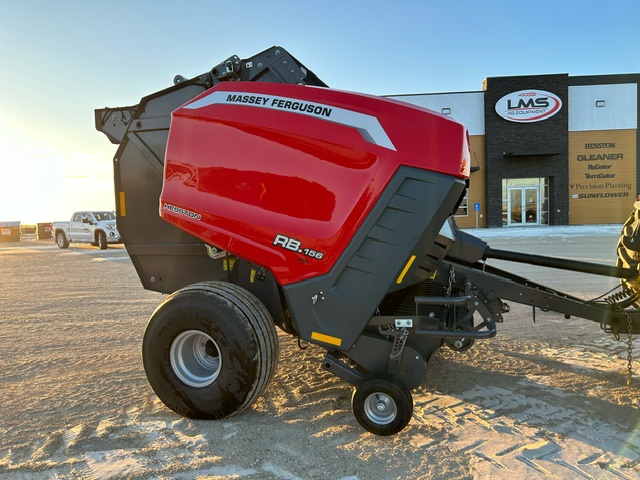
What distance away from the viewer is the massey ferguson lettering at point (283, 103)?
321cm

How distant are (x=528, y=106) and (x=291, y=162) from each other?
28.0 metres

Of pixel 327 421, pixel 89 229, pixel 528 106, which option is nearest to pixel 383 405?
pixel 327 421

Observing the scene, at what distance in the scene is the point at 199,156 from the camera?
3.53 meters

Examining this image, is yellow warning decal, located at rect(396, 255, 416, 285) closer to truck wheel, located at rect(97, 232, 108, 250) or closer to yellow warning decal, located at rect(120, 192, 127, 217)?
yellow warning decal, located at rect(120, 192, 127, 217)

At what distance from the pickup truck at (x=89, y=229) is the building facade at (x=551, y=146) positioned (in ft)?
59.1

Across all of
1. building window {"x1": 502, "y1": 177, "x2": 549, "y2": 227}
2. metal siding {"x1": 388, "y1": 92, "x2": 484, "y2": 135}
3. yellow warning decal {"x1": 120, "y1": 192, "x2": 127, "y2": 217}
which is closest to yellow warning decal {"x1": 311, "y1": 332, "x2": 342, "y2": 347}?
yellow warning decal {"x1": 120, "y1": 192, "x2": 127, "y2": 217}

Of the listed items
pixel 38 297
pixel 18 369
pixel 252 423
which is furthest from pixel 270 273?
pixel 38 297

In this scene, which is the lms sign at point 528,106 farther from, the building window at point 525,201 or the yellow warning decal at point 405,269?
the yellow warning decal at point 405,269

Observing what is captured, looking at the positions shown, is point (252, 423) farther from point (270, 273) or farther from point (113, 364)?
point (113, 364)

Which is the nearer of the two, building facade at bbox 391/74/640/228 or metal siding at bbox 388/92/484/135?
building facade at bbox 391/74/640/228

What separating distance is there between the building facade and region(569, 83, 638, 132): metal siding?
5 cm

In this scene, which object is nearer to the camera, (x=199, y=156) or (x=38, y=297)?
(x=199, y=156)

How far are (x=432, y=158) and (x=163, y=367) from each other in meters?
2.54

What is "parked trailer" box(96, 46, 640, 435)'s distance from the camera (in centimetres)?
308
